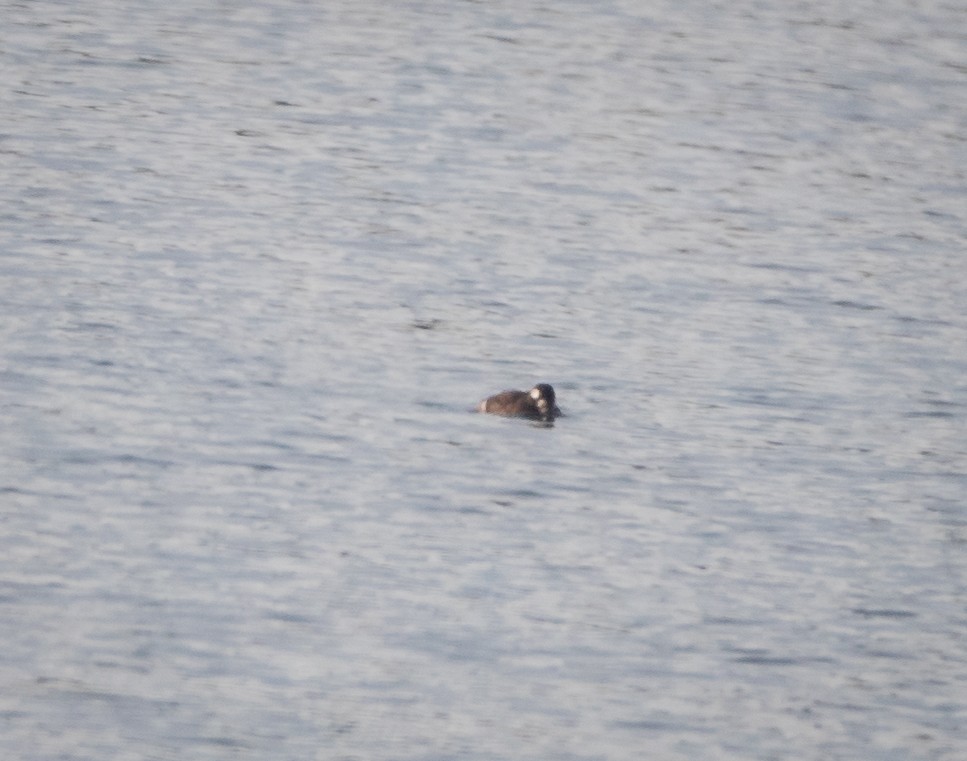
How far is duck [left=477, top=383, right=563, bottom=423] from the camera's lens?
15289 mm

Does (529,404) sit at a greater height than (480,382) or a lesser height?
greater

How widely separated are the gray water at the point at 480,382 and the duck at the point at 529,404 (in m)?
0.15

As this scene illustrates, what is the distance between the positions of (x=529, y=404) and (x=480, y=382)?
123cm

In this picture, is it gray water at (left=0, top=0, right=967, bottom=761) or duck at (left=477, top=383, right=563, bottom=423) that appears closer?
gray water at (left=0, top=0, right=967, bottom=761)

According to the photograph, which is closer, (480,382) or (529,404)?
(529,404)

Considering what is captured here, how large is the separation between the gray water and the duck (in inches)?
5.9

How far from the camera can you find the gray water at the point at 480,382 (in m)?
10.5

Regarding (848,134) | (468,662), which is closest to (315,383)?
(468,662)

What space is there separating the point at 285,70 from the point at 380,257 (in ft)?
26.8

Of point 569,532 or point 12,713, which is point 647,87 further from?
point 12,713

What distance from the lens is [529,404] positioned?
15.3m

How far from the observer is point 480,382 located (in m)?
16.5

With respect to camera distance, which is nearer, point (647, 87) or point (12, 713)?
point (12, 713)

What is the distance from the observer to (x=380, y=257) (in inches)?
786
